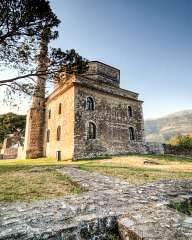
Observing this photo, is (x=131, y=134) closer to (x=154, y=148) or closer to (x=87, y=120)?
(x=154, y=148)

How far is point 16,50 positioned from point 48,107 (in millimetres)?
12747

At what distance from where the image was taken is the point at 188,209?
3959 mm

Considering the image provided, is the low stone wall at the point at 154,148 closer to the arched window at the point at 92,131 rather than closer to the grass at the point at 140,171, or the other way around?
the arched window at the point at 92,131

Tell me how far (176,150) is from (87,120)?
13503 millimetres

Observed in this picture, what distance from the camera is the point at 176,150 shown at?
25406 mm

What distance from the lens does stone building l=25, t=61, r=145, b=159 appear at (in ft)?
60.7

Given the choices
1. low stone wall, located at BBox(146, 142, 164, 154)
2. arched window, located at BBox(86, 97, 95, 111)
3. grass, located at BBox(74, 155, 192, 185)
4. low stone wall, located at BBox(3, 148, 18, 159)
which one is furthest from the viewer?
low stone wall, located at BBox(3, 148, 18, 159)

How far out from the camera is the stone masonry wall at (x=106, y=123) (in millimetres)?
18344

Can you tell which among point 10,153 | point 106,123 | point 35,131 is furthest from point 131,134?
point 10,153

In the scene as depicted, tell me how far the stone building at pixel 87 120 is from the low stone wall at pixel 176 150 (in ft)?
13.0

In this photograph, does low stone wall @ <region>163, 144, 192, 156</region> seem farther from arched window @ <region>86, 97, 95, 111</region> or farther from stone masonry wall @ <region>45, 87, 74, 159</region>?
stone masonry wall @ <region>45, 87, 74, 159</region>

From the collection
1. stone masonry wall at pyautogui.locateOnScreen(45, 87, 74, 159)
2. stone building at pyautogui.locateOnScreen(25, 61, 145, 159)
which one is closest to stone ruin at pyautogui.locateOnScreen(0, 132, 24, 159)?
stone building at pyautogui.locateOnScreen(25, 61, 145, 159)

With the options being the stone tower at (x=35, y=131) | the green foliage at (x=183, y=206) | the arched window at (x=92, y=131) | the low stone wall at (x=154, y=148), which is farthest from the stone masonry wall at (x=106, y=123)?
the green foliage at (x=183, y=206)

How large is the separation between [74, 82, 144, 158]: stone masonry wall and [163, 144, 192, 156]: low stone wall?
4267mm
